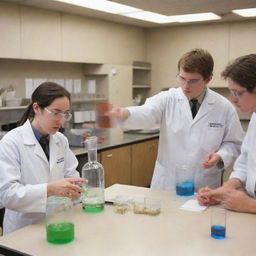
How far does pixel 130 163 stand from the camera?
4.25 m

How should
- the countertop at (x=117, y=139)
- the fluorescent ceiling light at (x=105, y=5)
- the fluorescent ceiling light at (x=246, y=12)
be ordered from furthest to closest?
the fluorescent ceiling light at (x=246, y=12) < the countertop at (x=117, y=139) < the fluorescent ceiling light at (x=105, y=5)

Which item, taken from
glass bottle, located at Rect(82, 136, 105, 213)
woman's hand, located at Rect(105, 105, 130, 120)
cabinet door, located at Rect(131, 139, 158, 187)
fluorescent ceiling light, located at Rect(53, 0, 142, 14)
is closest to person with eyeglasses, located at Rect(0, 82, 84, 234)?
glass bottle, located at Rect(82, 136, 105, 213)

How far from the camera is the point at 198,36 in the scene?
5078mm

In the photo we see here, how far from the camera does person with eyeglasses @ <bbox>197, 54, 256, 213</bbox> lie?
63.7 inches

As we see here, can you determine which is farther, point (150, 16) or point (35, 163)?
point (150, 16)

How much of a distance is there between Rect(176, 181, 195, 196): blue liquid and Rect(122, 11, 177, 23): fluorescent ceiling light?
2.57m

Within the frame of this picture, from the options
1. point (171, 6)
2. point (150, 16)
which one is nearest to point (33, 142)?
point (171, 6)

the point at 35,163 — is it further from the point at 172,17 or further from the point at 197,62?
the point at 172,17

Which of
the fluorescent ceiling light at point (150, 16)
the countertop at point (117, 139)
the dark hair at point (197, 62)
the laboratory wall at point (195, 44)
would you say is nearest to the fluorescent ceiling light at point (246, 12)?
the laboratory wall at point (195, 44)

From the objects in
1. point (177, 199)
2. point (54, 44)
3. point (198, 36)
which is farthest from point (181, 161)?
point (198, 36)

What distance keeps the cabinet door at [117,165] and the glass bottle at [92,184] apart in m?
1.84

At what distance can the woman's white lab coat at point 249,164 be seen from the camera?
1.75 meters

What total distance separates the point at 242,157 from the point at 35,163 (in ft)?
3.51

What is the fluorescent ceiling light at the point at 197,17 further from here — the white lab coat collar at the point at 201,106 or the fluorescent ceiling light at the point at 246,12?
the white lab coat collar at the point at 201,106
